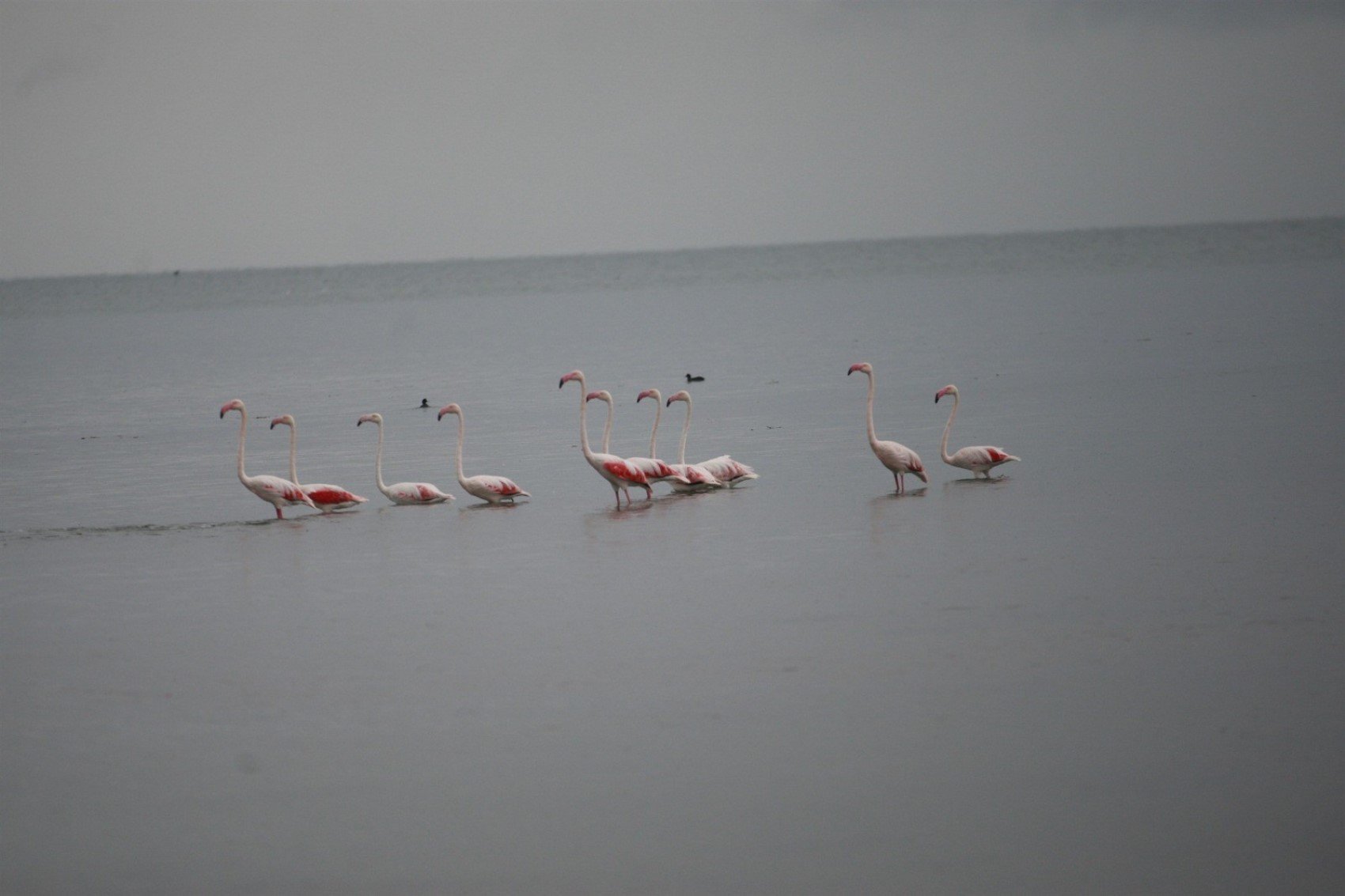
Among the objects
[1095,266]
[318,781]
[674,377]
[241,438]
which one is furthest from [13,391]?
[1095,266]

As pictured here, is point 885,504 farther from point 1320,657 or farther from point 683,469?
point 1320,657

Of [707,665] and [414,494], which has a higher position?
[414,494]

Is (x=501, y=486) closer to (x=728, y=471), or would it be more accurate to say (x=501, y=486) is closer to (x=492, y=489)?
(x=492, y=489)

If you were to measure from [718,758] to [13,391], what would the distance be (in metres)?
27.5

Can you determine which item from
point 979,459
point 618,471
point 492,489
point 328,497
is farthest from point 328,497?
point 979,459

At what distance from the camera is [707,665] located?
8.27m

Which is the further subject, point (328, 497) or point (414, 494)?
point (414, 494)

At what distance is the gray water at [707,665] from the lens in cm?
609

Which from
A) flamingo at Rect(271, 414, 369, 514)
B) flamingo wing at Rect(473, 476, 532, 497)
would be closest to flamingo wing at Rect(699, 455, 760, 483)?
flamingo wing at Rect(473, 476, 532, 497)

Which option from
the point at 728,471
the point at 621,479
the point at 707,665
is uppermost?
the point at 728,471

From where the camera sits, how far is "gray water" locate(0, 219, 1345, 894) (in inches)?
240

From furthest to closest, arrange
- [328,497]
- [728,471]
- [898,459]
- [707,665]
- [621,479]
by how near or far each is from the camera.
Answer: [728,471] → [328,497] → [621,479] → [898,459] → [707,665]

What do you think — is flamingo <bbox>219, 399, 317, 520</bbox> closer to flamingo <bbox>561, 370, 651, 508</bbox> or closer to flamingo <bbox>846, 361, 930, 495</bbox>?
flamingo <bbox>561, 370, 651, 508</bbox>

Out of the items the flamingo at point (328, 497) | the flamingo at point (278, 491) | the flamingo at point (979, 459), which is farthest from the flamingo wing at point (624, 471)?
the flamingo at point (979, 459)
